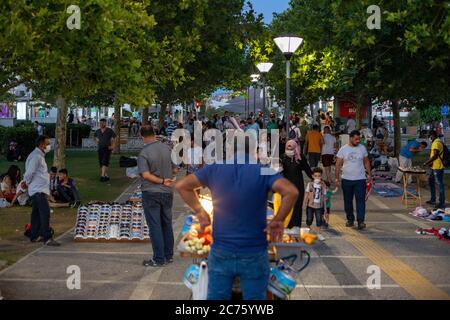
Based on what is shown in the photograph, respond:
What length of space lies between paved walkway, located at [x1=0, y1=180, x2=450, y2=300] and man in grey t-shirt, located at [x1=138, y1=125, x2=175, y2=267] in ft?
0.87

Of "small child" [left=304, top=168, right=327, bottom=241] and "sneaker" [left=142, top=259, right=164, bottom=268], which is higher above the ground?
"small child" [left=304, top=168, right=327, bottom=241]

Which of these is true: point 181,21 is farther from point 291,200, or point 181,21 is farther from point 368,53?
point 291,200

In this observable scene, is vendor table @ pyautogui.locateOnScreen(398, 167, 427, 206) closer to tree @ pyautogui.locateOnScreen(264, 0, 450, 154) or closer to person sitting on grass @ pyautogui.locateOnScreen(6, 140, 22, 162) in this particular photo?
tree @ pyautogui.locateOnScreen(264, 0, 450, 154)

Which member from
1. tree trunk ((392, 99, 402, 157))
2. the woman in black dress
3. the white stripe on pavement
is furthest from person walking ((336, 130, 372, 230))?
tree trunk ((392, 99, 402, 157))

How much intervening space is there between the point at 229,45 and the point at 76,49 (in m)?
16.9

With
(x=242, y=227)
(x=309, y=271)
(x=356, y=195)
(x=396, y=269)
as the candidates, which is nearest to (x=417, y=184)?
(x=356, y=195)

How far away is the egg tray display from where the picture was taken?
11.7m

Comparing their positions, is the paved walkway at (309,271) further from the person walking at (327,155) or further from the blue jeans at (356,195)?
the person walking at (327,155)

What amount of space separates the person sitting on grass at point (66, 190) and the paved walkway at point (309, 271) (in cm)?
350

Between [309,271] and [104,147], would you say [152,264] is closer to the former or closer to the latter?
[309,271]

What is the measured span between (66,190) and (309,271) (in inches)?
319
